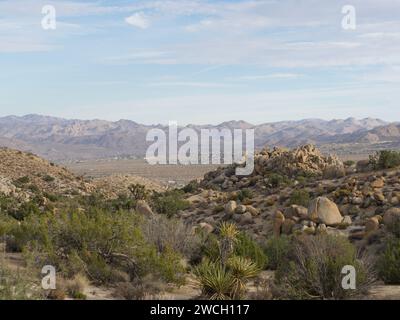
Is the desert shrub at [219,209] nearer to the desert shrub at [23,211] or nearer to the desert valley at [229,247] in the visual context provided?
the desert valley at [229,247]

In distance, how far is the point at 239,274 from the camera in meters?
11.1

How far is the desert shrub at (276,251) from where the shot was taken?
48.0 feet

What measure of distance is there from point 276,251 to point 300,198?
784cm

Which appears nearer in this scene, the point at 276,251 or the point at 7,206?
the point at 276,251

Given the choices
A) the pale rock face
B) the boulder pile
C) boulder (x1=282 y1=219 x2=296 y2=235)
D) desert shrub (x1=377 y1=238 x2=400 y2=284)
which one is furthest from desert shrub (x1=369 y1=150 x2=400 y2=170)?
desert shrub (x1=377 y1=238 x2=400 y2=284)

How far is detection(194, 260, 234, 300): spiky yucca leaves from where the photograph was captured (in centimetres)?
1048

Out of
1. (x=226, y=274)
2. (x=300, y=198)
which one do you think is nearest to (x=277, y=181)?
(x=300, y=198)

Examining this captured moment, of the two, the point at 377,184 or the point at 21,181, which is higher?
the point at 377,184

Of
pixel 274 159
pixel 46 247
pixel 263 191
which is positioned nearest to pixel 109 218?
pixel 46 247

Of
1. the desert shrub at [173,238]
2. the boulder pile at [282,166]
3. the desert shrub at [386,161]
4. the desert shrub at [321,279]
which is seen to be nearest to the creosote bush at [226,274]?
the desert shrub at [321,279]

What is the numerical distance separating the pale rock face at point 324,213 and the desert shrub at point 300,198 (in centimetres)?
253

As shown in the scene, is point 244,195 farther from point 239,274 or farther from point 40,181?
point 40,181

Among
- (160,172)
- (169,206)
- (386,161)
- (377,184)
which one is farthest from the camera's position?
(160,172)
